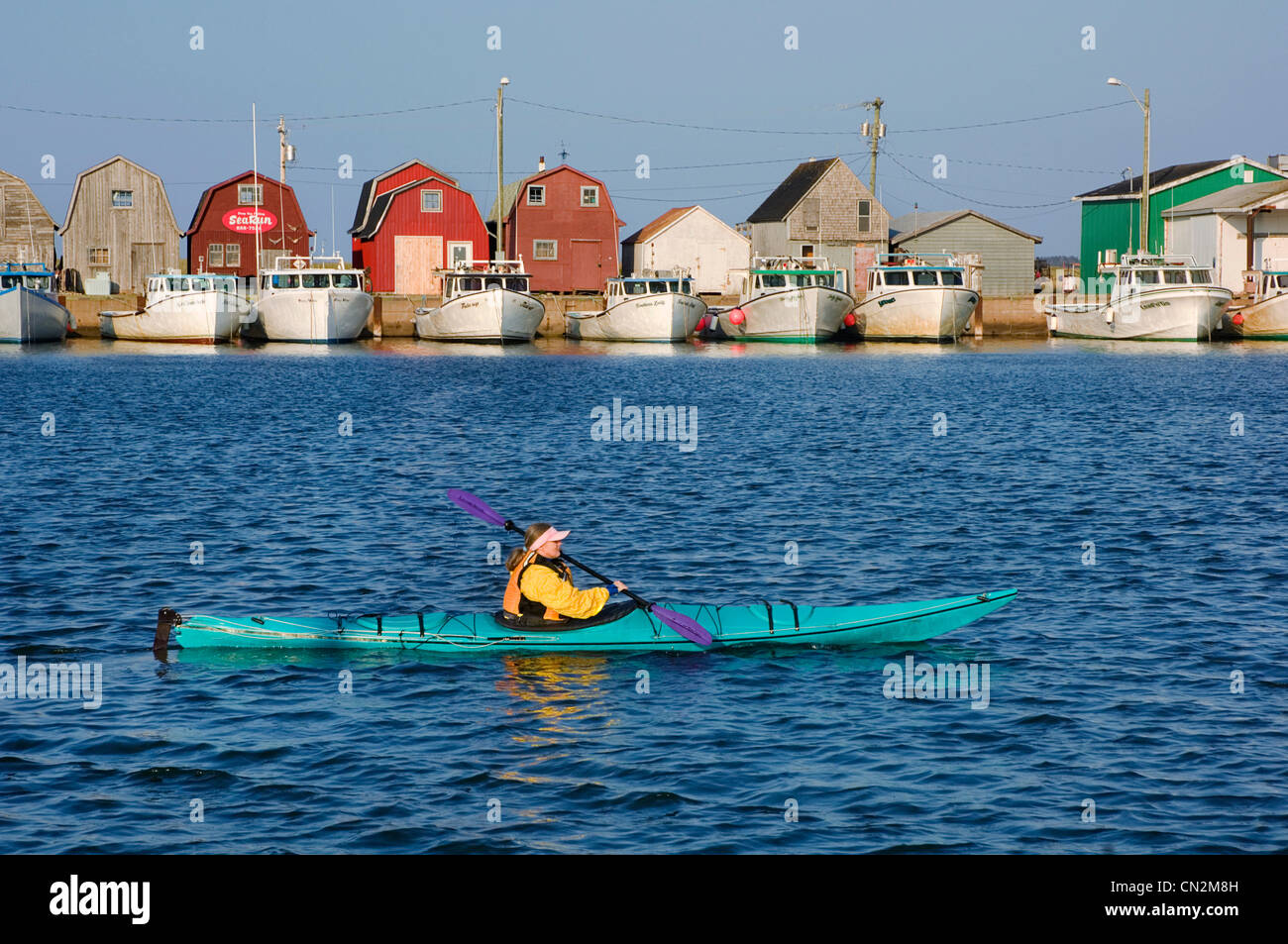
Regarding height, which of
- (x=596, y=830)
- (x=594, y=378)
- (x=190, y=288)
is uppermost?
(x=190, y=288)

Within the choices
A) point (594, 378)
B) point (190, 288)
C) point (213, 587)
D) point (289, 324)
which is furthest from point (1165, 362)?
point (213, 587)

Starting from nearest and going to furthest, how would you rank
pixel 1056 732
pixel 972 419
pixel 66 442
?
pixel 1056 732
pixel 66 442
pixel 972 419

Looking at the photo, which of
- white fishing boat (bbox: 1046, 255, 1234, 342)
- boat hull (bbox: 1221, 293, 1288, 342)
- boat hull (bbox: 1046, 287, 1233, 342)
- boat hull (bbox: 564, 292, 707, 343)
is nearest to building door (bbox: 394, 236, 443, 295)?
boat hull (bbox: 564, 292, 707, 343)

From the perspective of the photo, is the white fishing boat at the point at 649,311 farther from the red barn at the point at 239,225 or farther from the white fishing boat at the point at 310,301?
the red barn at the point at 239,225

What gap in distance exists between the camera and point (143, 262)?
237 ft

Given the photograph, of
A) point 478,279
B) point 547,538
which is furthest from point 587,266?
point 547,538

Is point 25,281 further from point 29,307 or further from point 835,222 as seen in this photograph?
point 835,222

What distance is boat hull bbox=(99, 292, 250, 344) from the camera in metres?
61.9

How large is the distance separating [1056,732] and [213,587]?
9573 mm

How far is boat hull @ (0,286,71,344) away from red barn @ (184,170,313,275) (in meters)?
10.2

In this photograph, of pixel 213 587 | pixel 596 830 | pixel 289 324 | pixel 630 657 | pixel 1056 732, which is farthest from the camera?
pixel 289 324

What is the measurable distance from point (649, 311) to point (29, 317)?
25870 mm
